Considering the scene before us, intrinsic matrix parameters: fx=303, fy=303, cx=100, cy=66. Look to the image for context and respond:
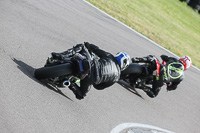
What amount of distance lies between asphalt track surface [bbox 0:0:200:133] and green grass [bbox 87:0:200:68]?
285cm

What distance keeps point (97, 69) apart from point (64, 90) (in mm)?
1037

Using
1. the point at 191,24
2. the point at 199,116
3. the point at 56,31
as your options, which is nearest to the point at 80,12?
the point at 56,31

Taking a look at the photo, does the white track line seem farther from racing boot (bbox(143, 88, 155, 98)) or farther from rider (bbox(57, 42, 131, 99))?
racing boot (bbox(143, 88, 155, 98))

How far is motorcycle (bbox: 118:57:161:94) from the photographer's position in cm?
807

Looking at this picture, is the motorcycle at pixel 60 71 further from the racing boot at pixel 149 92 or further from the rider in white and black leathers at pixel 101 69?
the racing boot at pixel 149 92

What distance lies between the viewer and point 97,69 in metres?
6.00

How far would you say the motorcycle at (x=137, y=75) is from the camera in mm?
8069

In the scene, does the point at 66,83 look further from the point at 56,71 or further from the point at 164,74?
the point at 164,74

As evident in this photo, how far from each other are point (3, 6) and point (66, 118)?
4.67 meters

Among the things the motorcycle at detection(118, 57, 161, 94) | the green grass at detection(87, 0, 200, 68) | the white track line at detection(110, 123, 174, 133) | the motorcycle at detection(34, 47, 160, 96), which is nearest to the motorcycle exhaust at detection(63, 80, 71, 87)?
the motorcycle at detection(34, 47, 160, 96)

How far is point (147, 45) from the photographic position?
44.7 feet

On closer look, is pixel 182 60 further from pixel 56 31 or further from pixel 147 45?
pixel 147 45

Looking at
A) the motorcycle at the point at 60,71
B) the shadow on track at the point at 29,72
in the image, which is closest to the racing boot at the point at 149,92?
the motorcycle at the point at 60,71

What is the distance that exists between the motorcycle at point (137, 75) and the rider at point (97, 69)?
1.65 m
